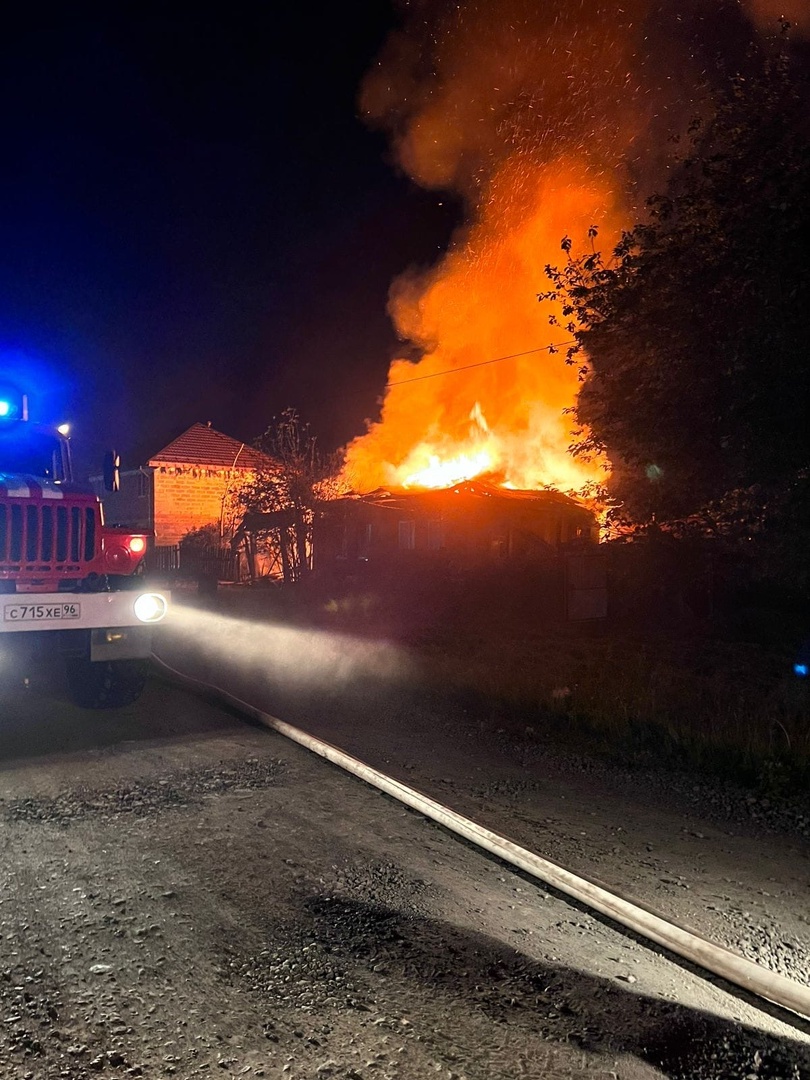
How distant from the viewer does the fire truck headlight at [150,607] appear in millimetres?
7598

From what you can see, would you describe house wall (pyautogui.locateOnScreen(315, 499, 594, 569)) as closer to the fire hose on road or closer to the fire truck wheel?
the fire truck wheel

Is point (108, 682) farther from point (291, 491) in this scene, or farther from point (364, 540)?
point (364, 540)

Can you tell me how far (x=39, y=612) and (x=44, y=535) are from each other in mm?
917

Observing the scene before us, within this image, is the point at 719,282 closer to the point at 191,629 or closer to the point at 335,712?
the point at 335,712

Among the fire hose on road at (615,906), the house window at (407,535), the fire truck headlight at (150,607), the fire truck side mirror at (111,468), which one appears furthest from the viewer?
the house window at (407,535)

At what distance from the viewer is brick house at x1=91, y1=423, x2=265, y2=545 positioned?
116 ft

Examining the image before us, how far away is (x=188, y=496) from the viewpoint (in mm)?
36500

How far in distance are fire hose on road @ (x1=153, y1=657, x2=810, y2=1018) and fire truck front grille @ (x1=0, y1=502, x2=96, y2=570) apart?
3.67 metres

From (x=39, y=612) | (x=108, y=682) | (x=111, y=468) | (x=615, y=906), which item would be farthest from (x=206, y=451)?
(x=615, y=906)

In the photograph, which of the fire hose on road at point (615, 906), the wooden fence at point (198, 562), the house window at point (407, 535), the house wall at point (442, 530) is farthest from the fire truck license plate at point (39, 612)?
the wooden fence at point (198, 562)

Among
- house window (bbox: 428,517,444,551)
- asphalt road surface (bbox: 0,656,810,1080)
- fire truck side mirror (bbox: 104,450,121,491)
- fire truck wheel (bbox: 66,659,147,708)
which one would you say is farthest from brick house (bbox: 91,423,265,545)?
asphalt road surface (bbox: 0,656,810,1080)

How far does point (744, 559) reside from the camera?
16.1m

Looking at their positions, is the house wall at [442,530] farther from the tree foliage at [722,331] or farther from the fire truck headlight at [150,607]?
the fire truck headlight at [150,607]

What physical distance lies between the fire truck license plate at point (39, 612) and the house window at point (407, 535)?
21499mm
